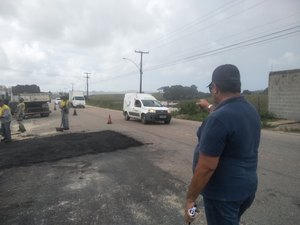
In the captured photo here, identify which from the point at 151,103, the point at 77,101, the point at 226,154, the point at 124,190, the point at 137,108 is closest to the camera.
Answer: the point at 226,154

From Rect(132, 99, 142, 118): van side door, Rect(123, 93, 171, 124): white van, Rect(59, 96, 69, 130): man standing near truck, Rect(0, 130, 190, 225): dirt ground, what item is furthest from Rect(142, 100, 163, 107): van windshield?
Rect(0, 130, 190, 225): dirt ground

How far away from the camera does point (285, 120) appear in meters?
23.5

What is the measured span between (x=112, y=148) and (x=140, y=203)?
242 inches

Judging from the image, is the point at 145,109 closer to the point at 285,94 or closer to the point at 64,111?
the point at 64,111

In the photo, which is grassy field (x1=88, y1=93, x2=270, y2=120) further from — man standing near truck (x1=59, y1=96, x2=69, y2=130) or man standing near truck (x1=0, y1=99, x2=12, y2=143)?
man standing near truck (x1=59, y1=96, x2=69, y2=130)

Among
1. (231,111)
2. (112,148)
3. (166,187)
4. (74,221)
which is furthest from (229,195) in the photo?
(112,148)

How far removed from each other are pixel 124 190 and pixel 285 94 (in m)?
20.0

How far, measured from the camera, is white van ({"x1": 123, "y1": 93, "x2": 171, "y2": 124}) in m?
22.5

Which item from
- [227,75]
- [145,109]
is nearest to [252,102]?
[145,109]

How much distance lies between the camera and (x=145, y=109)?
907 inches

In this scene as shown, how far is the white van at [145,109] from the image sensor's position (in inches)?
885

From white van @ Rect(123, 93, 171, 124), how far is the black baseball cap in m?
19.6

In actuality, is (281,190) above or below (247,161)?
below

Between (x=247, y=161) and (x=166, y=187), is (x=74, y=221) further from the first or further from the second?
(x=247, y=161)
